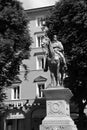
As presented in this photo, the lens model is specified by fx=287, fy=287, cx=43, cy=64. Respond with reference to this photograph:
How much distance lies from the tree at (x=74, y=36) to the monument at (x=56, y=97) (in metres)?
9.41

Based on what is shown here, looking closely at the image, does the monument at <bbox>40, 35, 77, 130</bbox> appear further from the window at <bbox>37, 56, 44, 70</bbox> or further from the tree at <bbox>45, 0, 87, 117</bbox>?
the window at <bbox>37, 56, 44, 70</bbox>

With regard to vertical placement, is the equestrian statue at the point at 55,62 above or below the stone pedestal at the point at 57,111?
above

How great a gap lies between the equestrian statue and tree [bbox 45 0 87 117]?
30.4 feet

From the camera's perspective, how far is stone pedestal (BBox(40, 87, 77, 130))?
12.0 m

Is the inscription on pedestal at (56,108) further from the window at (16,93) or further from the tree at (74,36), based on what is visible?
the window at (16,93)

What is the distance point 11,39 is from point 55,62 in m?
11.9

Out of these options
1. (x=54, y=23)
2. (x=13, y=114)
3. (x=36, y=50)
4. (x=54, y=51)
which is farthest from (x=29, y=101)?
(x=54, y=51)

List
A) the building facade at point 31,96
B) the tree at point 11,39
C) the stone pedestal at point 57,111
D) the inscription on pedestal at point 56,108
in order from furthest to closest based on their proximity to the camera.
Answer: the building facade at point 31,96
the tree at point 11,39
the inscription on pedestal at point 56,108
the stone pedestal at point 57,111

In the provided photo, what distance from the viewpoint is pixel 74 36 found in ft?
→ 77.7

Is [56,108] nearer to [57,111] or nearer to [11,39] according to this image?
[57,111]

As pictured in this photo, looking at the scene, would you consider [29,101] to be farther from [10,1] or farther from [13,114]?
[10,1]

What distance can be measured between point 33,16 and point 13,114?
493 inches

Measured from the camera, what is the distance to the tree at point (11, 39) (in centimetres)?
2338

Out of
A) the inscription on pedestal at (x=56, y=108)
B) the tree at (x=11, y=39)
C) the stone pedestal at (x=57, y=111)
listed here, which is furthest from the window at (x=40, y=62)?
the inscription on pedestal at (x=56, y=108)
